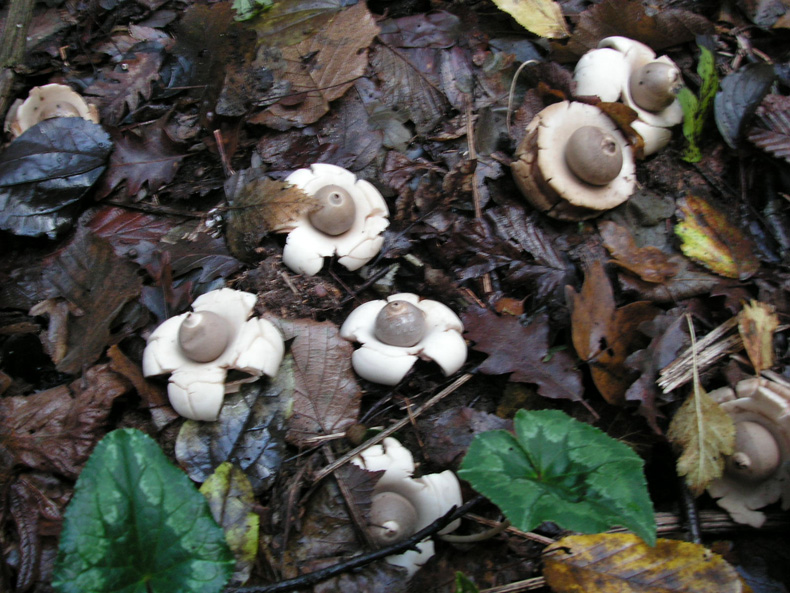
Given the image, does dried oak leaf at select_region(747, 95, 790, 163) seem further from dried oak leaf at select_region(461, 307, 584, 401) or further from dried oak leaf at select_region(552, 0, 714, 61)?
dried oak leaf at select_region(461, 307, 584, 401)

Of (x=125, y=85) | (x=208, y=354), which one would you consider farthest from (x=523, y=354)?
(x=125, y=85)

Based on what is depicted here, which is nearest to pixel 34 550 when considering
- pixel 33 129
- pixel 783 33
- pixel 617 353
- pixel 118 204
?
pixel 118 204

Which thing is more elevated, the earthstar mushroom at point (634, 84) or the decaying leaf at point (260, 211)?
the earthstar mushroom at point (634, 84)

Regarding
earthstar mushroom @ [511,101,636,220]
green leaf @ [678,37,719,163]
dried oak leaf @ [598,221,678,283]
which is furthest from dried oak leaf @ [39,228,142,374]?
green leaf @ [678,37,719,163]

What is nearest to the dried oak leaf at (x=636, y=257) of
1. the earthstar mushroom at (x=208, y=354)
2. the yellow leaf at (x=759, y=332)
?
the yellow leaf at (x=759, y=332)

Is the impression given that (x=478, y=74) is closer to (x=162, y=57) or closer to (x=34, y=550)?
(x=162, y=57)

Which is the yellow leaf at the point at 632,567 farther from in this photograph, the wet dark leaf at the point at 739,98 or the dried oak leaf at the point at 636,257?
the wet dark leaf at the point at 739,98
